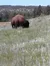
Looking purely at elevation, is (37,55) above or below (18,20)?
above

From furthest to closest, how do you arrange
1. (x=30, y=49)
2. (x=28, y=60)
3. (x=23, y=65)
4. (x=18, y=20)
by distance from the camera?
(x=18, y=20), (x=30, y=49), (x=28, y=60), (x=23, y=65)

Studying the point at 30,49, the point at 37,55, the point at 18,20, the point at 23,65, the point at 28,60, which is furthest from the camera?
the point at 18,20

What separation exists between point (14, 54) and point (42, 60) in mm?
1333

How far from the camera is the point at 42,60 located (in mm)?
7465

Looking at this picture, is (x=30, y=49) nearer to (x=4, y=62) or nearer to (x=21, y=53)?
(x=21, y=53)

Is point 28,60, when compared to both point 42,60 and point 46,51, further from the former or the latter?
point 46,51

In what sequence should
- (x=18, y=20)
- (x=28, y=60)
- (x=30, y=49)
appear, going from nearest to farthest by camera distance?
(x=28, y=60), (x=30, y=49), (x=18, y=20)

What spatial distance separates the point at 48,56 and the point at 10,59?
98 cm

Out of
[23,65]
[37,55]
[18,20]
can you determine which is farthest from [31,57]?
[18,20]

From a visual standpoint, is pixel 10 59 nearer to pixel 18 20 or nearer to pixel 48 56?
pixel 48 56

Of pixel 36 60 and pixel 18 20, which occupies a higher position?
pixel 36 60

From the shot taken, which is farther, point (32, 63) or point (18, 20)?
point (18, 20)

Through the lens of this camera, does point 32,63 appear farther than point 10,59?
No

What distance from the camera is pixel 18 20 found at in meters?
28.9
